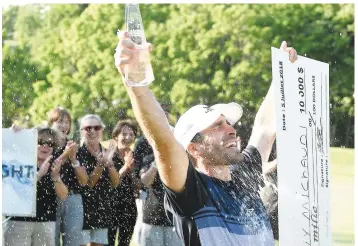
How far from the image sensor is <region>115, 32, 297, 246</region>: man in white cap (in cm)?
333

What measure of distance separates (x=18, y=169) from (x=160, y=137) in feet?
8.70

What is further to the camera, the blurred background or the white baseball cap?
the blurred background

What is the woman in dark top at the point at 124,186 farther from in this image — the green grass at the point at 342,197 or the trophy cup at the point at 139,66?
the green grass at the point at 342,197

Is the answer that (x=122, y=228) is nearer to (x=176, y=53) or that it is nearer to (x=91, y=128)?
(x=91, y=128)

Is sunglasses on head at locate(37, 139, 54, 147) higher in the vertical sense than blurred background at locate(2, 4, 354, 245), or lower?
lower

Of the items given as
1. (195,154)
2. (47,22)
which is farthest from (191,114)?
(47,22)

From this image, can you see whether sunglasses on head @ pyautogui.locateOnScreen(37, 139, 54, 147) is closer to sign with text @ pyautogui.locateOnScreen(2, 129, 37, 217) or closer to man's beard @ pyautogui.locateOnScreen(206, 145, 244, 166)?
sign with text @ pyautogui.locateOnScreen(2, 129, 37, 217)

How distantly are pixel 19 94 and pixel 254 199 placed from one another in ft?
42.2

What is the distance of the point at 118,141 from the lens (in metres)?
6.07

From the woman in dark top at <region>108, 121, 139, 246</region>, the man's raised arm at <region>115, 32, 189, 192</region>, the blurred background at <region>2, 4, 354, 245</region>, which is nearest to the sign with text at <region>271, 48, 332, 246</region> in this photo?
the man's raised arm at <region>115, 32, 189, 192</region>

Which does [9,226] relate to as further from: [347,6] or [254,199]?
[347,6]

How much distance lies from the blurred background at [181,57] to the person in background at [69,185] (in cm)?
589

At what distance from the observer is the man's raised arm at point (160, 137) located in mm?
3186

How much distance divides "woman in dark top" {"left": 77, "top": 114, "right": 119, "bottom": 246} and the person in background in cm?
5
